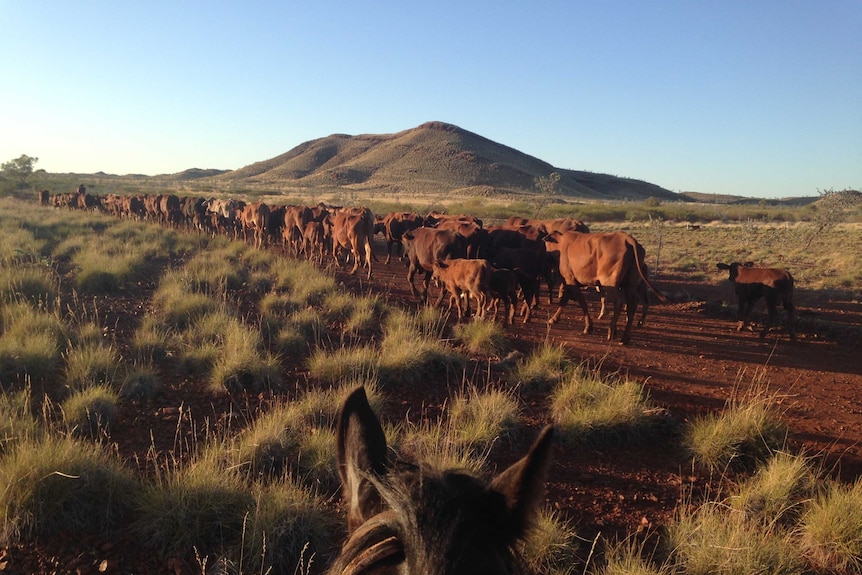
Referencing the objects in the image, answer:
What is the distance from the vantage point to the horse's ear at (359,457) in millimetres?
1552

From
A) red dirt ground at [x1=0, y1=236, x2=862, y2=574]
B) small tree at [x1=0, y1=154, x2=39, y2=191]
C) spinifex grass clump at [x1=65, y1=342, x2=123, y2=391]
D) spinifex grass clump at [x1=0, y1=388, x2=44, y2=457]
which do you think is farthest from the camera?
small tree at [x1=0, y1=154, x2=39, y2=191]

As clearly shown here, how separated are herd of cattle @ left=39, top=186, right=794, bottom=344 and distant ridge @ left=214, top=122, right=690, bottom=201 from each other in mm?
64289

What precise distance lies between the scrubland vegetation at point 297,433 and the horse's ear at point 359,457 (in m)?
0.23

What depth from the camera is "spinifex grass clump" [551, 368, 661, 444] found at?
20.1ft

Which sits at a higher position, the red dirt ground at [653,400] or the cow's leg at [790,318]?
the cow's leg at [790,318]

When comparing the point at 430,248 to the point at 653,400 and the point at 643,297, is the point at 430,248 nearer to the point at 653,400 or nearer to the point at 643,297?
the point at 643,297

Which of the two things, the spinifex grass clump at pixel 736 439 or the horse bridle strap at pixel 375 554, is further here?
the spinifex grass clump at pixel 736 439

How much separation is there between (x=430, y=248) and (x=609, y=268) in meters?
5.28

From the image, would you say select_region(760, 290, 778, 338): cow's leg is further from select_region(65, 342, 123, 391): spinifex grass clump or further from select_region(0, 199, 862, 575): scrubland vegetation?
select_region(65, 342, 123, 391): spinifex grass clump

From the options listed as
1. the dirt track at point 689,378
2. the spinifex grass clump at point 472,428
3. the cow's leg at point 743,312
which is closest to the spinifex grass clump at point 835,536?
the dirt track at point 689,378

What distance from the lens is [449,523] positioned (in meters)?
1.16

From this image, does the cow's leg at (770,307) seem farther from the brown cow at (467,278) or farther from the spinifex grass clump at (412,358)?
the spinifex grass clump at (412,358)

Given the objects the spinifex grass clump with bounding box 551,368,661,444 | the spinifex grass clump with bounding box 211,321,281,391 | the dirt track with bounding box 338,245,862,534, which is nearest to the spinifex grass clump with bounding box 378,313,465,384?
the spinifex grass clump with bounding box 211,321,281,391

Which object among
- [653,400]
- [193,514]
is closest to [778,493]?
[653,400]
